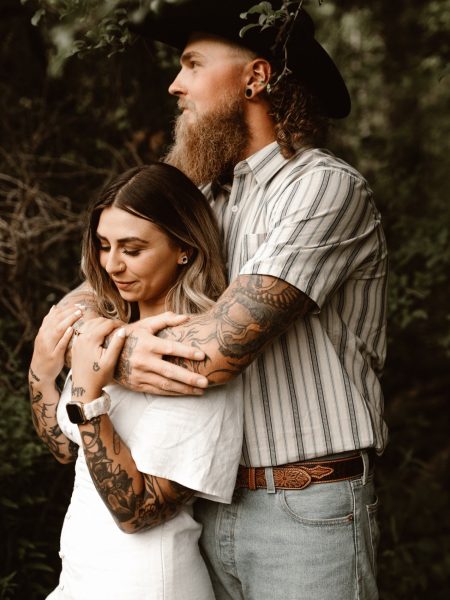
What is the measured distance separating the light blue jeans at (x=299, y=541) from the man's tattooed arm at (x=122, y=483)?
302 millimetres

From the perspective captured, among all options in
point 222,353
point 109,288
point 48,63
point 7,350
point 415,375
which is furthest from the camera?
point 415,375

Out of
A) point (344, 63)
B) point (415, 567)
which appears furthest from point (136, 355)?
point (344, 63)

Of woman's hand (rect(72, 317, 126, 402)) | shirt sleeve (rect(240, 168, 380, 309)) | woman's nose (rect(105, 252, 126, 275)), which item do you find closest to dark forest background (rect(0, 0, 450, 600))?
woman's nose (rect(105, 252, 126, 275))

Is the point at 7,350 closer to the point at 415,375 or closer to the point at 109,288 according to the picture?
the point at 109,288

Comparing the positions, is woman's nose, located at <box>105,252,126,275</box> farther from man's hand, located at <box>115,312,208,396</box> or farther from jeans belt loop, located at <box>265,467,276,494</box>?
jeans belt loop, located at <box>265,467,276,494</box>

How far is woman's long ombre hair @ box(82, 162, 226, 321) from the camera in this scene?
7.68 feet

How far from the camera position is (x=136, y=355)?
7.06 feet

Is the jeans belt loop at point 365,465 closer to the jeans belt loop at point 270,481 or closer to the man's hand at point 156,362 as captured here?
the jeans belt loop at point 270,481

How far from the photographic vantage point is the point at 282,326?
2.08 metres

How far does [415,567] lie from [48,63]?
3.96 m

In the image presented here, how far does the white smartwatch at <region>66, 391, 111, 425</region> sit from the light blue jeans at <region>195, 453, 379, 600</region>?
1.85ft

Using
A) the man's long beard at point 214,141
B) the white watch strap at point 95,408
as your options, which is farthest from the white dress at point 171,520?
the man's long beard at point 214,141

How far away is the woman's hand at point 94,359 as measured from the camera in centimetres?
212

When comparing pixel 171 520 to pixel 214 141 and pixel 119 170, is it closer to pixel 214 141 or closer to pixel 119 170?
pixel 214 141
